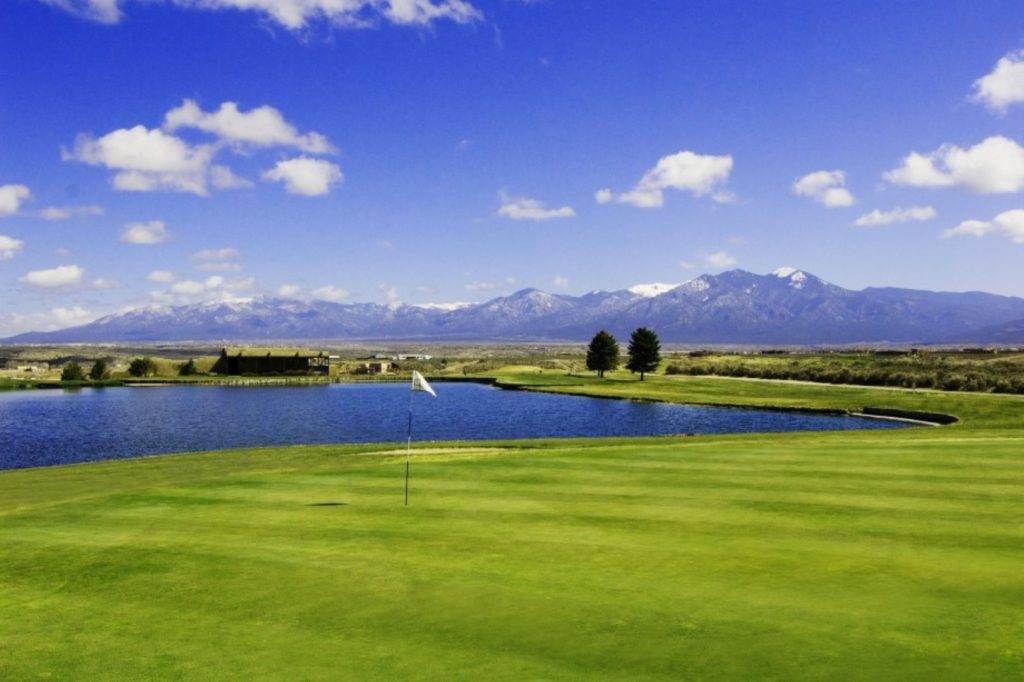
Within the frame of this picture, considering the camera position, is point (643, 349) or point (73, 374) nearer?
point (643, 349)

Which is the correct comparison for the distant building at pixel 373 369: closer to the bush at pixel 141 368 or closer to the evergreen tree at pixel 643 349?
the bush at pixel 141 368

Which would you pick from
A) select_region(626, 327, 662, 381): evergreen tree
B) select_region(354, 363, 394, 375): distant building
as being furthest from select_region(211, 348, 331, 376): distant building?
select_region(626, 327, 662, 381): evergreen tree

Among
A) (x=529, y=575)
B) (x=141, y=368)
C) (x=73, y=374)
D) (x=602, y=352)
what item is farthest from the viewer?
(x=141, y=368)

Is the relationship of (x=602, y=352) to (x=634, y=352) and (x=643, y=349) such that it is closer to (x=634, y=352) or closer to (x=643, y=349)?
(x=634, y=352)

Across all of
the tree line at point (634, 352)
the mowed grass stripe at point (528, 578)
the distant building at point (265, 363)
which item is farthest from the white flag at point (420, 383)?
the distant building at point (265, 363)

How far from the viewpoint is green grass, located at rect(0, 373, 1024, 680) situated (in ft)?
33.3

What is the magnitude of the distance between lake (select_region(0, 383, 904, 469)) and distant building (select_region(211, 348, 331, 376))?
35.8 meters

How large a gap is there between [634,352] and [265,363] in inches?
2809

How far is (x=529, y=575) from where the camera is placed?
44.8 ft

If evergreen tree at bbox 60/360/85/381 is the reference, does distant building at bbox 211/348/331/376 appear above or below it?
above

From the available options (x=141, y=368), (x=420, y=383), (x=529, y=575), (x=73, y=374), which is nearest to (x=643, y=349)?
(x=141, y=368)

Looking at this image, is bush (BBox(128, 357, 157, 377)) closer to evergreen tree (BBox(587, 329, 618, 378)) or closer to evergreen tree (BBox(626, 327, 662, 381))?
evergreen tree (BBox(587, 329, 618, 378))

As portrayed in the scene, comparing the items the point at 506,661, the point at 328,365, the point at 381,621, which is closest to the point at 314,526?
the point at 381,621

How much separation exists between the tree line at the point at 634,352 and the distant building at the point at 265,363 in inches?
Answer: 2109
